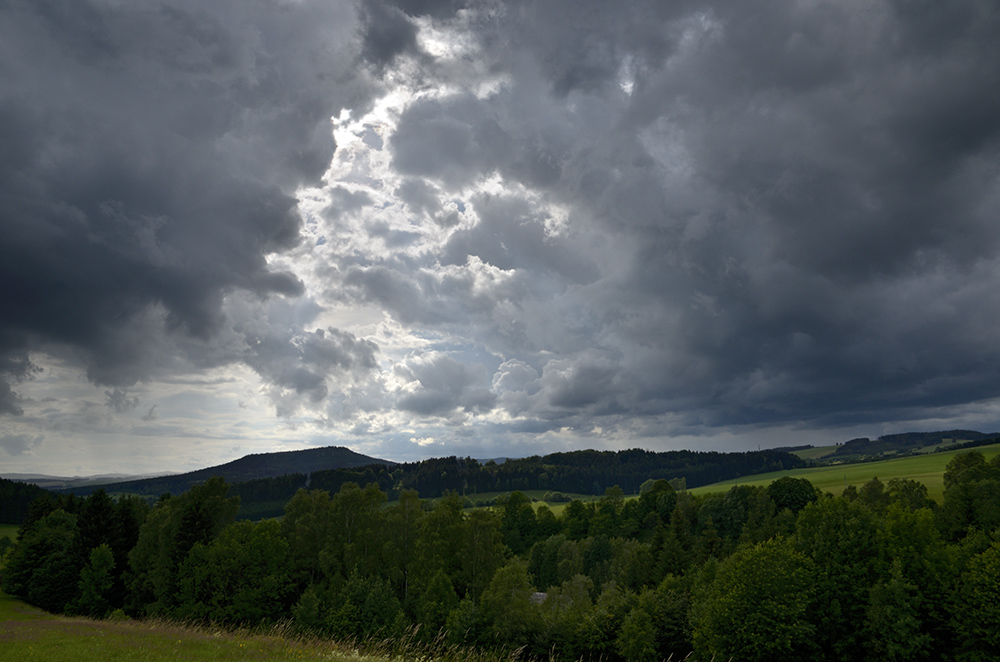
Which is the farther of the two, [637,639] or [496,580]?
[496,580]

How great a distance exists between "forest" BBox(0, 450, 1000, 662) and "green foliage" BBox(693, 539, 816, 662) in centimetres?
16

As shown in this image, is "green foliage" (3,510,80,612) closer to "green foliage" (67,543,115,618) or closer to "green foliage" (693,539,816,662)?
"green foliage" (67,543,115,618)

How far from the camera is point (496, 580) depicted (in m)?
55.5

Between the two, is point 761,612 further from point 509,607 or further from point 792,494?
point 792,494

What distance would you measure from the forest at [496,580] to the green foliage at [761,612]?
0.53 ft

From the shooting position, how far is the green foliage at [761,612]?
151 feet

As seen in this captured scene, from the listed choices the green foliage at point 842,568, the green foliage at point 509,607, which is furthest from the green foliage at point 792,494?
the green foliage at point 509,607

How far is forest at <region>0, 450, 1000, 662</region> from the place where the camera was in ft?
156

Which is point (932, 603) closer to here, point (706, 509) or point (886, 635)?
point (886, 635)

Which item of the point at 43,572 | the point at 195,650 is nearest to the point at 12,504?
the point at 43,572

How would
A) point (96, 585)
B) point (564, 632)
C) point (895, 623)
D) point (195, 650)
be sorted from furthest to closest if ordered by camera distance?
point (96, 585) < point (564, 632) < point (895, 623) < point (195, 650)

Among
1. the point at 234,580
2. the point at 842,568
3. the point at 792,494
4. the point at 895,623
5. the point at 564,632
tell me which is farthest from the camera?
the point at 792,494

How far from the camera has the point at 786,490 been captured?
124938 mm

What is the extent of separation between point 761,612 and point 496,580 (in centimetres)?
2464
